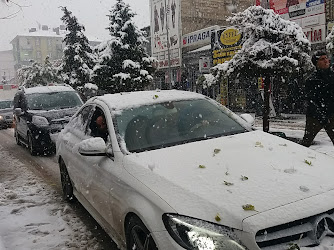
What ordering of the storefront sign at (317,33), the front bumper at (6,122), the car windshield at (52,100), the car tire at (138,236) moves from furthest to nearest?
the front bumper at (6,122), the storefront sign at (317,33), the car windshield at (52,100), the car tire at (138,236)

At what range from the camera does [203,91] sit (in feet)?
83.7

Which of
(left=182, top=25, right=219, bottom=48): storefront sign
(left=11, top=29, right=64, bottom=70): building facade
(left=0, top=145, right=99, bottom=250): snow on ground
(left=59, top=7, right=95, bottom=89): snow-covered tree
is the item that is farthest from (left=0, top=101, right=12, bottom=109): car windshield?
(left=11, top=29, right=64, bottom=70): building facade

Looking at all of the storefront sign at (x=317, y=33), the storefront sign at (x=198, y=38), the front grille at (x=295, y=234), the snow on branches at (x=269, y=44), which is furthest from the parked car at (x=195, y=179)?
the storefront sign at (x=198, y=38)

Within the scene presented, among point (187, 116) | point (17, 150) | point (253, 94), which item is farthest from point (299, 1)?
point (187, 116)

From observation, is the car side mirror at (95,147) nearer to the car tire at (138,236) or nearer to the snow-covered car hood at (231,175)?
the snow-covered car hood at (231,175)

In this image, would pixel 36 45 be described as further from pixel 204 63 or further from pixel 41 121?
pixel 41 121

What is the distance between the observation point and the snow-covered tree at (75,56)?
84.5 ft

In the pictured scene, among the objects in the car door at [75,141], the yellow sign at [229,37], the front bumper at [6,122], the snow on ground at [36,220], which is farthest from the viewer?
the yellow sign at [229,37]

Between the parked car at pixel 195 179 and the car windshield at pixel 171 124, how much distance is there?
0.01 metres

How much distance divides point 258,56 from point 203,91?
17310 mm

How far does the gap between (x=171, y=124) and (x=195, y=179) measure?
116cm

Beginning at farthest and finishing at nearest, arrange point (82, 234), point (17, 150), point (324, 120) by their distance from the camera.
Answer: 1. point (17, 150)
2. point (324, 120)
3. point (82, 234)

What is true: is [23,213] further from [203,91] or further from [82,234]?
[203,91]

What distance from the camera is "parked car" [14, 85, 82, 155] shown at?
29.0ft
